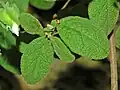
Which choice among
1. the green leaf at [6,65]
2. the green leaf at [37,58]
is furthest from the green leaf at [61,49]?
the green leaf at [6,65]

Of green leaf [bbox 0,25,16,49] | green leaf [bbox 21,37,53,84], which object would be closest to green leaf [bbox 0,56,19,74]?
green leaf [bbox 0,25,16,49]

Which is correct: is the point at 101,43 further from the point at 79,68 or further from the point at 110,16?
the point at 79,68

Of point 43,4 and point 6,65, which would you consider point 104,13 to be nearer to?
point 43,4

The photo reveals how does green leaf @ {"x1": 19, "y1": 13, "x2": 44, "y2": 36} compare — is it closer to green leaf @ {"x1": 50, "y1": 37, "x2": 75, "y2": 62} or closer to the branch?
green leaf @ {"x1": 50, "y1": 37, "x2": 75, "y2": 62}

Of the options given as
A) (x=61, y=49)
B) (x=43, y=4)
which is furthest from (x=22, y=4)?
(x=61, y=49)

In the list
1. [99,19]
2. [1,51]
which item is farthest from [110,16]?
[1,51]
